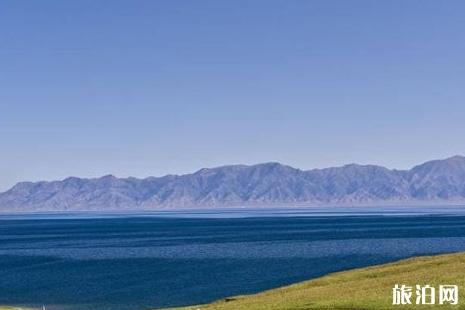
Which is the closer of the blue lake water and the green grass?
the green grass

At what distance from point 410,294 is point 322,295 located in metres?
8.43

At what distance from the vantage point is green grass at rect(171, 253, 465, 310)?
49719mm

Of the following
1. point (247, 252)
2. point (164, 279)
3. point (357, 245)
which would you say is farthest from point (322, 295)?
point (357, 245)

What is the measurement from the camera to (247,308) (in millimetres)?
56875

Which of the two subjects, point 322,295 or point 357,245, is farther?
point 357,245

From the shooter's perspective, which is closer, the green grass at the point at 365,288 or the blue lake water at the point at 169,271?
the green grass at the point at 365,288

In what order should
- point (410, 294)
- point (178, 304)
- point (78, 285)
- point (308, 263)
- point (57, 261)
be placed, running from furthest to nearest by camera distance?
point (57, 261) → point (308, 263) → point (78, 285) → point (178, 304) → point (410, 294)

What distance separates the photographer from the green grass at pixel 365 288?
163 feet

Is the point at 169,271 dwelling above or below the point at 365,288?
below

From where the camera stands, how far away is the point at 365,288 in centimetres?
5750

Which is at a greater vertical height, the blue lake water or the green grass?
the green grass

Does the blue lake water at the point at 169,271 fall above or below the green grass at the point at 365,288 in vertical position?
below

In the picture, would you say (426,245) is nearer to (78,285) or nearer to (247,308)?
(78,285)

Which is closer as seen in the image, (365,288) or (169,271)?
(365,288)
